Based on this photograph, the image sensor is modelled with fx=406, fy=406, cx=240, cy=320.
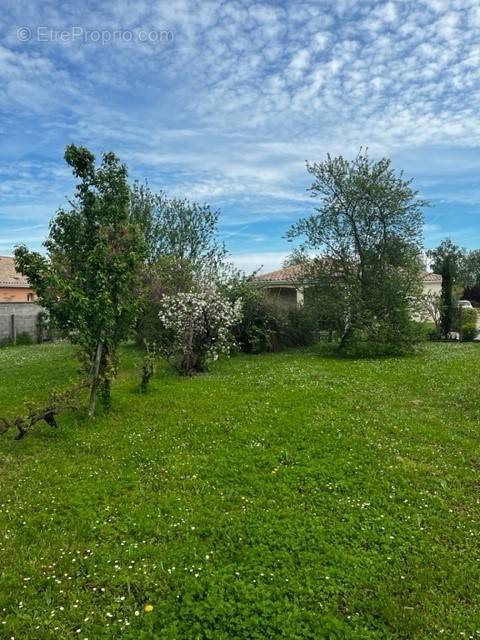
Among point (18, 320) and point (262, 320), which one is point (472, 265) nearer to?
point (262, 320)

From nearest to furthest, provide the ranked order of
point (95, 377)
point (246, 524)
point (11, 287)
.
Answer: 1. point (246, 524)
2. point (95, 377)
3. point (11, 287)

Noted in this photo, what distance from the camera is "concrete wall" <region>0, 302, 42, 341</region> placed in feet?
61.8

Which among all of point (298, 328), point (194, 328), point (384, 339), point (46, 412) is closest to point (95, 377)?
point (46, 412)

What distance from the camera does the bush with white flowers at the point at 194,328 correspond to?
11.2m

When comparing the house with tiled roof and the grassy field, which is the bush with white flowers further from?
the house with tiled roof

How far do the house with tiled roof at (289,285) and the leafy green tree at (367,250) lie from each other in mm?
1231

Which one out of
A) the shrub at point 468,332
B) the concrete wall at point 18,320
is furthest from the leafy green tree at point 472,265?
the concrete wall at point 18,320

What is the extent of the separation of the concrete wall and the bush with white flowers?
10.7 meters

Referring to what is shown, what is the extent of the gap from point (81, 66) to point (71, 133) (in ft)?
4.54

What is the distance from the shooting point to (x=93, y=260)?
6492 mm

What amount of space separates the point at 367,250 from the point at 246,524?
43.5 ft

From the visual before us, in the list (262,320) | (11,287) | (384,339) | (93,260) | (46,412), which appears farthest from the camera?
(11,287)

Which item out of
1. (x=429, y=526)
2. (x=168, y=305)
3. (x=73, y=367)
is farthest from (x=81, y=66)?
(x=429, y=526)

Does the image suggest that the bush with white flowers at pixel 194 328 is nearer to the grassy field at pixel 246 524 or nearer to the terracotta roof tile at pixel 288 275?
the grassy field at pixel 246 524
